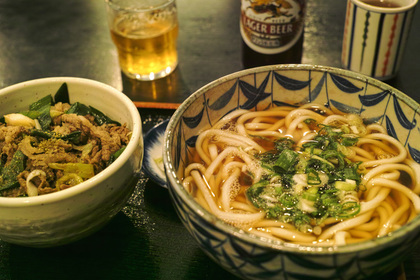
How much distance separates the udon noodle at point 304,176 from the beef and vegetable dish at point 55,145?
262 mm

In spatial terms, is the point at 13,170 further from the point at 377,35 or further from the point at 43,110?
the point at 377,35

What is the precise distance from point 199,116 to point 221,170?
0.16 m

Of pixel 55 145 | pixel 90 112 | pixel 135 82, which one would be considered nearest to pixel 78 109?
pixel 90 112

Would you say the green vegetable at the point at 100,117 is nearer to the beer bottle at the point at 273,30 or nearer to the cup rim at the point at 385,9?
the beer bottle at the point at 273,30

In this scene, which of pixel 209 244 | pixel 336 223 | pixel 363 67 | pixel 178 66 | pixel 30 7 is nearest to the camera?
pixel 209 244

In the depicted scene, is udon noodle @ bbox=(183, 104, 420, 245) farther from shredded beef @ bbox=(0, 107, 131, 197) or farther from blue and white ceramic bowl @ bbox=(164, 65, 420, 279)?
shredded beef @ bbox=(0, 107, 131, 197)

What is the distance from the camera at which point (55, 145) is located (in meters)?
1.16

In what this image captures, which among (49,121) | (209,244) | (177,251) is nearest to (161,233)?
(177,251)

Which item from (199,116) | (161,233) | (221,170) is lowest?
(161,233)

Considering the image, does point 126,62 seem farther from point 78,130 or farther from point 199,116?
point 199,116

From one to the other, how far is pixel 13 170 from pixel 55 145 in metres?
0.12

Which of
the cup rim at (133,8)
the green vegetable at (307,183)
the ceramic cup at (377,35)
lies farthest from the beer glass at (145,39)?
the green vegetable at (307,183)

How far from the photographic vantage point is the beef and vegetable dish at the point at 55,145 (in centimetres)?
108

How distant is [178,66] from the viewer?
6.64 ft
